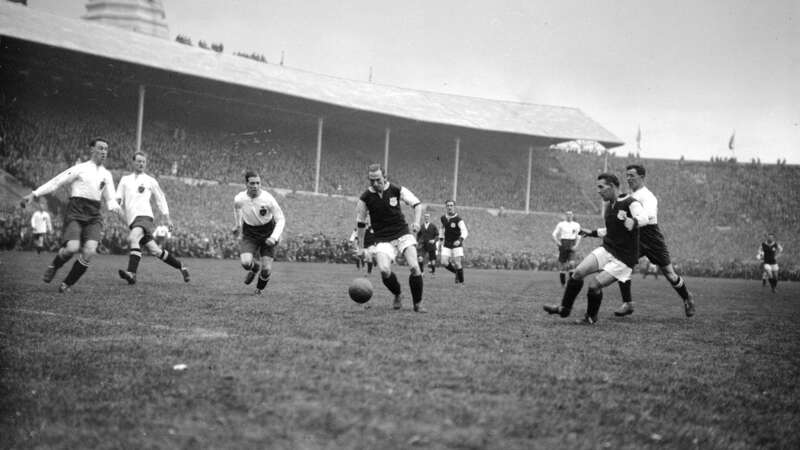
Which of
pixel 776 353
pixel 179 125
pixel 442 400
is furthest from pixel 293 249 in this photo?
pixel 442 400

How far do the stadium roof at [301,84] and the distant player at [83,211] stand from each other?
21.1 meters

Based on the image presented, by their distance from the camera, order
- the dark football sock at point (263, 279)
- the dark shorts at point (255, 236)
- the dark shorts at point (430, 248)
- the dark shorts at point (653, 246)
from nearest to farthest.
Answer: the dark shorts at point (653, 246)
the dark football sock at point (263, 279)
the dark shorts at point (255, 236)
the dark shorts at point (430, 248)

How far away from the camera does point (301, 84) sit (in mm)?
40031

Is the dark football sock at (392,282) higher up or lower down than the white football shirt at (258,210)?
lower down

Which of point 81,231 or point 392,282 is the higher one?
point 81,231

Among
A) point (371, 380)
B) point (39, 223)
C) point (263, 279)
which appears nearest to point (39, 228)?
point (39, 223)

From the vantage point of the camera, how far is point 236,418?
12.7 ft

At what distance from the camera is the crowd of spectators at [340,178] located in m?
31.0

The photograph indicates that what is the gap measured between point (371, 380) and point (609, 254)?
5552 mm

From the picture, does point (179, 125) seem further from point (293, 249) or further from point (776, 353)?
point (776, 353)

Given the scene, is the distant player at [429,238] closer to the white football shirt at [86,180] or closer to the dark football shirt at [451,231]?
the dark football shirt at [451,231]

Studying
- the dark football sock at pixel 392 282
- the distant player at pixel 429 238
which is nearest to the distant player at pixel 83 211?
the dark football sock at pixel 392 282

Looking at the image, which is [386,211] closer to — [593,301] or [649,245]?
[593,301]

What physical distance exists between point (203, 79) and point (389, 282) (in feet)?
89.4
